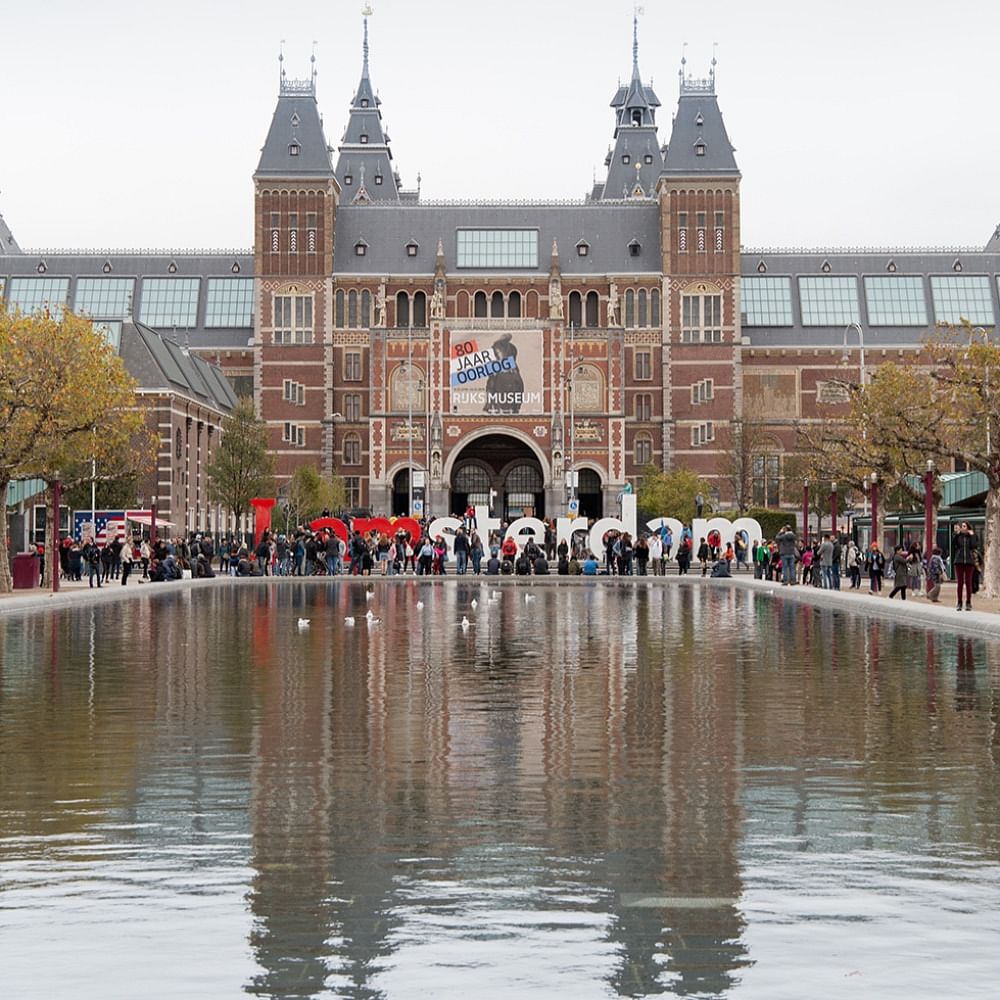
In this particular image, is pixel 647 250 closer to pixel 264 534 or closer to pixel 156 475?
pixel 156 475

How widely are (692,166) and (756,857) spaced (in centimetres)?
8656

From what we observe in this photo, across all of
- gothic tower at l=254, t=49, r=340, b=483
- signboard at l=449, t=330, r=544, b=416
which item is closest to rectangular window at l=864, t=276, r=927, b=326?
signboard at l=449, t=330, r=544, b=416

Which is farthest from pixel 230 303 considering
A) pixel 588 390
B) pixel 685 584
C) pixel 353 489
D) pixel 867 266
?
pixel 685 584

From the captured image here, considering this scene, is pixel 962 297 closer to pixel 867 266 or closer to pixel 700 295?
pixel 867 266

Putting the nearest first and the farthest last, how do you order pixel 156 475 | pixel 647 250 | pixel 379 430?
pixel 156 475 < pixel 379 430 < pixel 647 250

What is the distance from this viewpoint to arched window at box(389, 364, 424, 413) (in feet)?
289

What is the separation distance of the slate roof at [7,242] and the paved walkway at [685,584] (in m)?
58.3

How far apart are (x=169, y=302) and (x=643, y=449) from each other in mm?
29901

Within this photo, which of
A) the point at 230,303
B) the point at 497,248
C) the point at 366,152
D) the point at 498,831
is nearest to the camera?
the point at 498,831

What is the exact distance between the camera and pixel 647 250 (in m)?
93.6

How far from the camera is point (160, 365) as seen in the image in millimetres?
73188

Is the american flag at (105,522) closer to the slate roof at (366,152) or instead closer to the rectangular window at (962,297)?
the rectangular window at (962,297)

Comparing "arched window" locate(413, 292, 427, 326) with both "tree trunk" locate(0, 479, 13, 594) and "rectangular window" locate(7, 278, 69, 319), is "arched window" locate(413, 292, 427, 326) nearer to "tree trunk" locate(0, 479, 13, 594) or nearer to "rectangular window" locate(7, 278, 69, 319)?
"rectangular window" locate(7, 278, 69, 319)

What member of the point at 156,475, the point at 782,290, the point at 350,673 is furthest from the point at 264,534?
the point at 782,290
